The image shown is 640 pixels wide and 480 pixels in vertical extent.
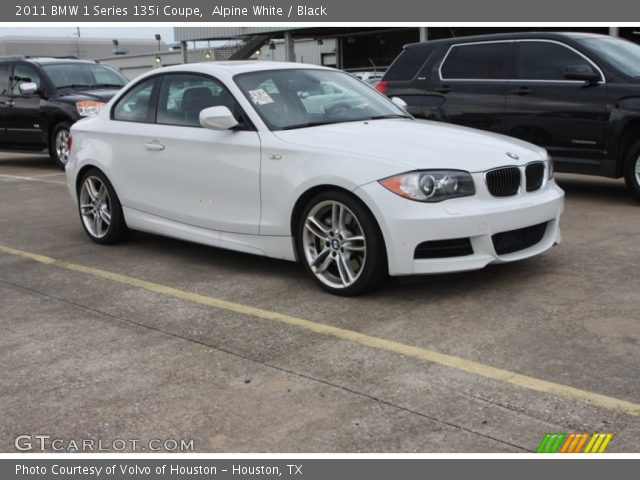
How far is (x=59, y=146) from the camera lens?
13039 millimetres

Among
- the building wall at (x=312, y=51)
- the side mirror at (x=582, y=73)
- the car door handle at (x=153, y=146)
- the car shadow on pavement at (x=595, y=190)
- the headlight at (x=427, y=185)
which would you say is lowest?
the car shadow on pavement at (x=595, y=190)

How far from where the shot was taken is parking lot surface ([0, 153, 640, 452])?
3.45 metres

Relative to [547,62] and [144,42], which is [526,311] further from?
[144,42]

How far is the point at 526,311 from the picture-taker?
4.90 metres

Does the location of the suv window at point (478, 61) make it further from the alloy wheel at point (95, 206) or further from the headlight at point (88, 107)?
the headlight at point (88, 107)

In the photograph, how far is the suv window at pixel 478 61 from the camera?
363 inches

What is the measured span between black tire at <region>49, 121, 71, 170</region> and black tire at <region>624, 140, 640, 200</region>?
8.42 meters

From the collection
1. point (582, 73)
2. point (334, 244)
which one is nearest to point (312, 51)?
point (582, 73)

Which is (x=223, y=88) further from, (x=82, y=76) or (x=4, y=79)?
(x=4, y=79)

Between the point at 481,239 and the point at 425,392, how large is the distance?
158cm

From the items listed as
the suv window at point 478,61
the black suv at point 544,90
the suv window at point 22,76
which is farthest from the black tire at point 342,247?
the suv window at point 22,76

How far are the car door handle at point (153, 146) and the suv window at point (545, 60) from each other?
4483 mm

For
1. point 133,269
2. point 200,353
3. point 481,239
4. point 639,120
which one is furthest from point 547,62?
point 200,353

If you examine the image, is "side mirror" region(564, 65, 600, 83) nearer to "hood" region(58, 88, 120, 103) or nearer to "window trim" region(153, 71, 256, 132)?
"window trim" region(153, 71, 256, 132)
